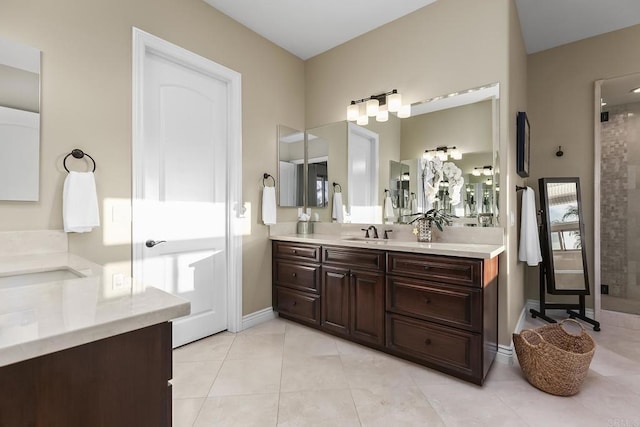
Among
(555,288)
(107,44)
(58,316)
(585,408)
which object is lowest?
(585,408)

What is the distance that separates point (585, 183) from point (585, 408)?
2366 millimetres

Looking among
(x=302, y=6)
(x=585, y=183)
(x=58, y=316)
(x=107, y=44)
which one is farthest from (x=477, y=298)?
(x=107, y=44)

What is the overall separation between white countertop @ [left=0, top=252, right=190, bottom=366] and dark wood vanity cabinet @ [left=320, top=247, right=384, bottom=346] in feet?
5.88

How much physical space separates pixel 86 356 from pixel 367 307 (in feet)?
6.75

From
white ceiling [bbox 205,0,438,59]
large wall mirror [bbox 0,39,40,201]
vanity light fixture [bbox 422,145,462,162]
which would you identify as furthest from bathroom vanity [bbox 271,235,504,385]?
white ceiling [bbox 205,0,438,59]

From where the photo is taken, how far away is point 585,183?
3.23 m

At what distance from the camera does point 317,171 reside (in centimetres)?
344

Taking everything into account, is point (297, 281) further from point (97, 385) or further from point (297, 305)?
point (97, 385)

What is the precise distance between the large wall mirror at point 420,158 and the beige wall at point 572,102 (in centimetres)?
151

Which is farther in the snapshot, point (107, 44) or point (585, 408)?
point (107, 44)

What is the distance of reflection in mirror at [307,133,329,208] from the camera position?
3387 mm

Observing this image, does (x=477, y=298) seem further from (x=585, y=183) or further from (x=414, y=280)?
(x=585, y=183)

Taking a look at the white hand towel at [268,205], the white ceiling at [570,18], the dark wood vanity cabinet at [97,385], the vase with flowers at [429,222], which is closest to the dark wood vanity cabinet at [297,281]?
the white hand towel at [268,205]

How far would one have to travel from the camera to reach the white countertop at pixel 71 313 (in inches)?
23.1
